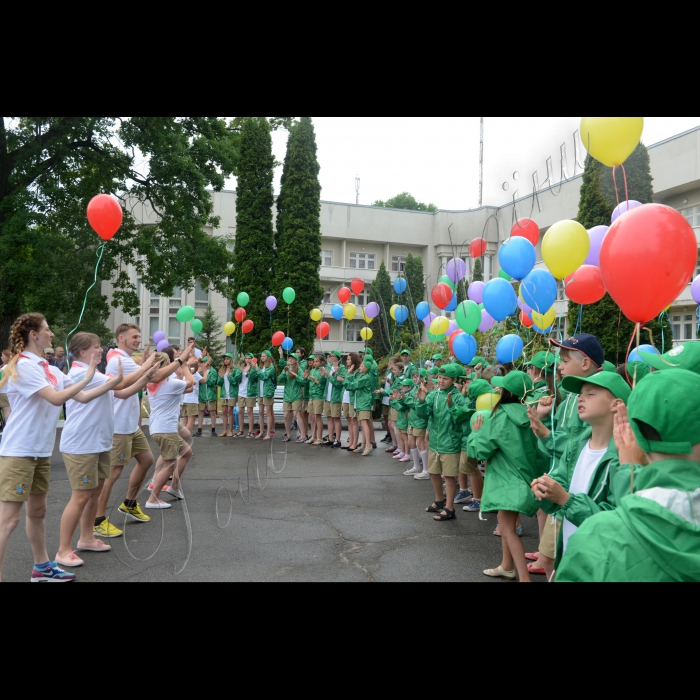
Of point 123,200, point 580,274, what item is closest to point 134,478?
point 580,274

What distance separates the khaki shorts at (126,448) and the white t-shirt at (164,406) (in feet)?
1.59

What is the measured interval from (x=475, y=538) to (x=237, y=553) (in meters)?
2.38

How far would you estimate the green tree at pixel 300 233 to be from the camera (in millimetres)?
24736

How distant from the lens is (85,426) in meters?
4.92

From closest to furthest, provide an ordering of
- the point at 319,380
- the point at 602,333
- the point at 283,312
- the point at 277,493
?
the point at 277,493
the point at 319,380
the point at 602,333
the point at 283,312

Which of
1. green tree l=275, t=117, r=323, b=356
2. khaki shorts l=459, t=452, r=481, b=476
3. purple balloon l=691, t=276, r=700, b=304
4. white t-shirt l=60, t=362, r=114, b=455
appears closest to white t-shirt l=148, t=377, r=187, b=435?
white t-shirt l=60, t=362, r=114, b=455

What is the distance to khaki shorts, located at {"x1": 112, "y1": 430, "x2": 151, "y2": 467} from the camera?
A: 5.99 meters

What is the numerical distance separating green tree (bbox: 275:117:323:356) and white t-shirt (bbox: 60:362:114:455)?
19.3 metres

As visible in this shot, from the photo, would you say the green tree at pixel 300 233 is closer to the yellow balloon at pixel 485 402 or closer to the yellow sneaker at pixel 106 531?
the yellow balloon at pixel 485 402

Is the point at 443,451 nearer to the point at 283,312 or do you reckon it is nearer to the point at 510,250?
the point at 510,250

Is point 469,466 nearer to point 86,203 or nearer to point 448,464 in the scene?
point 448,464

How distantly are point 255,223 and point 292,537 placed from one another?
831 inches

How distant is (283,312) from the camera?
24.8m

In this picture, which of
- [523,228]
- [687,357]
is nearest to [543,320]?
[523,228]
